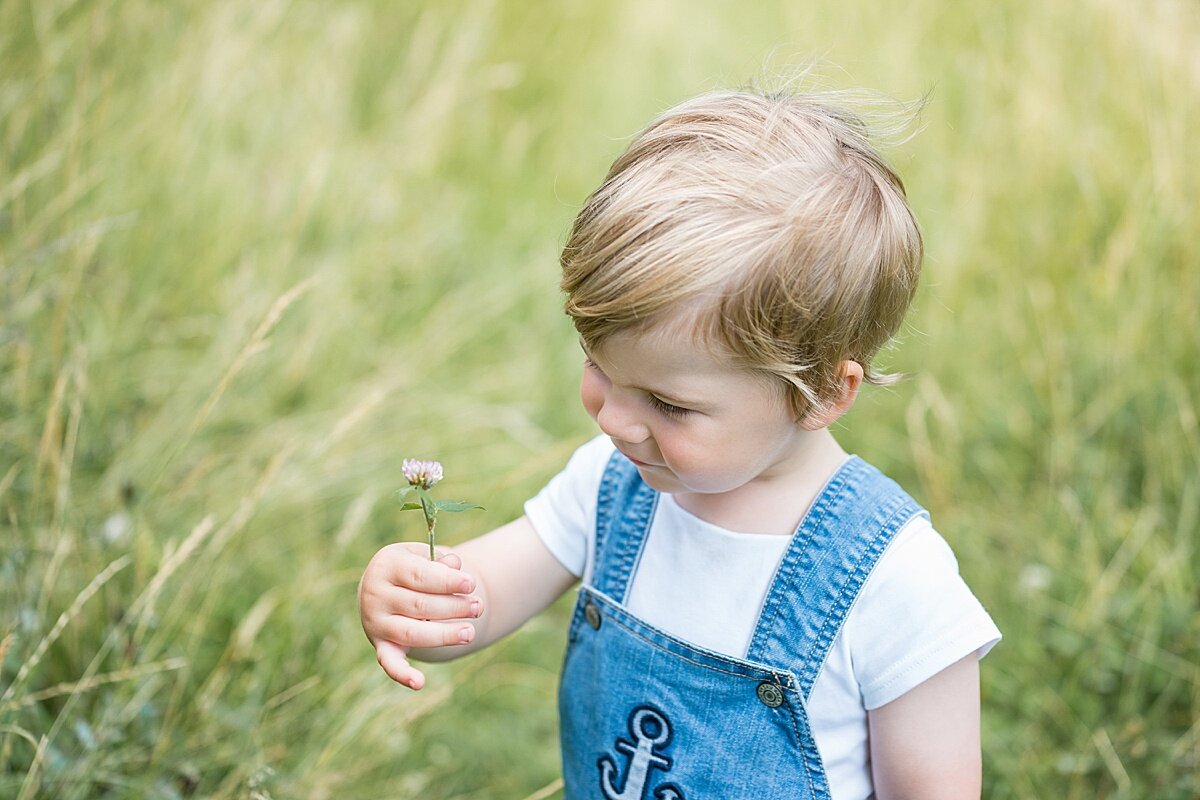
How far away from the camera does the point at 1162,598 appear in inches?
91.1

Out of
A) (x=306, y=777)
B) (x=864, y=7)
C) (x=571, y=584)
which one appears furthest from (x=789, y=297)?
(x=864, y=7)

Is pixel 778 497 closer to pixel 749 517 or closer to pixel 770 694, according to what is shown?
pixel 749 517

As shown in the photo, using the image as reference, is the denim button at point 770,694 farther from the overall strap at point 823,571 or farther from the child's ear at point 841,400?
the child's ear at point 841,400

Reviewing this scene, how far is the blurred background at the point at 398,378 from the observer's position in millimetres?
1902

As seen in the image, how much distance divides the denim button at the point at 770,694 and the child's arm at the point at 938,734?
12 centimetres

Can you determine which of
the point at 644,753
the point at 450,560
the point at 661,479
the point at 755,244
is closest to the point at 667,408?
the point at 661,479

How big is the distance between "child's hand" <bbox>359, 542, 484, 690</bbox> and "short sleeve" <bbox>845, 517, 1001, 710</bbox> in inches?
17.7

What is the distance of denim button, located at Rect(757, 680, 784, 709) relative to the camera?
1360 millimetres

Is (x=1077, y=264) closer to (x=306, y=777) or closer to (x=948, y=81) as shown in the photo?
(x=948, y=81)

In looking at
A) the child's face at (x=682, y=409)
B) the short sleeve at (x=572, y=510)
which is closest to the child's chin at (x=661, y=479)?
the child's face at (x=682, y=409)

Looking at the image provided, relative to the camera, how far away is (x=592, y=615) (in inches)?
60.4

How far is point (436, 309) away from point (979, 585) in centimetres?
161

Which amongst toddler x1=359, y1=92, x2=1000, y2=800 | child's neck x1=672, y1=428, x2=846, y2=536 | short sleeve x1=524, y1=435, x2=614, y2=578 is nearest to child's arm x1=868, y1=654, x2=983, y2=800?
toddler x1=359, y1=92, x2=1000, y2=800

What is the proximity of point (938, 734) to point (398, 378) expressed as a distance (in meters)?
1.56
